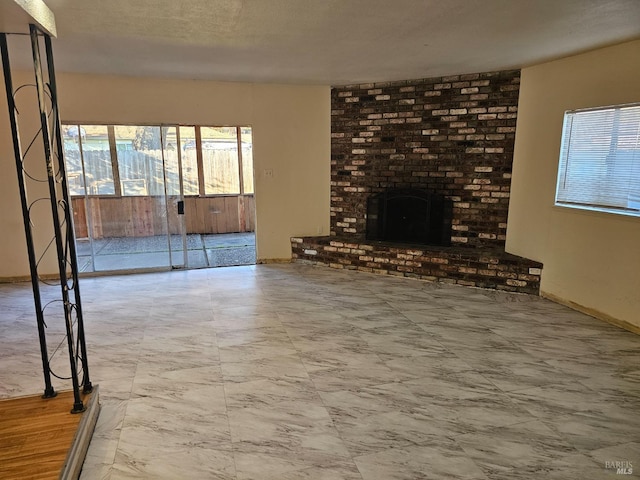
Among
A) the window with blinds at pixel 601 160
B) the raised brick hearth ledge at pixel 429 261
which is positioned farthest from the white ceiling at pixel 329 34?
the raised brick hearth ledge at pixel 429 261

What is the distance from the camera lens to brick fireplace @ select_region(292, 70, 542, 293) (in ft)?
17.0

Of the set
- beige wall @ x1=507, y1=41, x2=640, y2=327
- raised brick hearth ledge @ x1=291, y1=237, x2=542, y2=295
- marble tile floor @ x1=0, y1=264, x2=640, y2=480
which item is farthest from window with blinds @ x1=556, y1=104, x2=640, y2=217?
marble tile floor @ x1=0, y1=264, x2=640, y2=480

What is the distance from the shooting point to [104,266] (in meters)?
5.93

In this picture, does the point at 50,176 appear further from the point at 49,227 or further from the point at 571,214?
the point at 571,214

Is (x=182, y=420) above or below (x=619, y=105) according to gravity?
below

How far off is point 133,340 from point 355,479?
97.0 inches

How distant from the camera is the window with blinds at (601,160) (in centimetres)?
383

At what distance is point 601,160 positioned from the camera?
4137 millimetres

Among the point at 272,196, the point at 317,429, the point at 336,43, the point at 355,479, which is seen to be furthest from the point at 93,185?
the point at 355,479

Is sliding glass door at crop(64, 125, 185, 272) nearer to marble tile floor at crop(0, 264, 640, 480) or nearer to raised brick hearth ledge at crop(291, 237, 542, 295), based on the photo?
marble tile floor at crop(0, 264, 640, 480)

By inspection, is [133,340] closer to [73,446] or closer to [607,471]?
[73,446]

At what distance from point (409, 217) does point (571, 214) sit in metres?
2.08

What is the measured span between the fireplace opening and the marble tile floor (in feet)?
3.95

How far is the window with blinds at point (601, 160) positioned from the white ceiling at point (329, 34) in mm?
694
